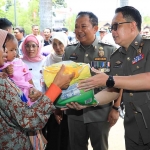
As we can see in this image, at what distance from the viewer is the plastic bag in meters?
1.55

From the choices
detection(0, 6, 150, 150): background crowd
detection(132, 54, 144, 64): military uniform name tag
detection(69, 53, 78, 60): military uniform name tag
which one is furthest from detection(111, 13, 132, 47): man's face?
detection(69, 53, 78, 60): military uniform name tag

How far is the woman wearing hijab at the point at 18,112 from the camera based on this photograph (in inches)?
47.3

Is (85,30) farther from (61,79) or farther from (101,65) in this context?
(61,79)

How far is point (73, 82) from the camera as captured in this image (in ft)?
5.15

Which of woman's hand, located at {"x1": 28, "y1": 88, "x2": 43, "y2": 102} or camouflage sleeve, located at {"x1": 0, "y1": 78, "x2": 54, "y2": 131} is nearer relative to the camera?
camouflage sleeve, located at {"x1": 0, "y1": 78, "x2": 54, "y2": 131}

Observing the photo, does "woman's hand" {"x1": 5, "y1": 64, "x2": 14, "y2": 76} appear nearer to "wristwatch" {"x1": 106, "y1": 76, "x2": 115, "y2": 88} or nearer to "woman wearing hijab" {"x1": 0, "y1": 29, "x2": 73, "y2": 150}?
"woman wearing hijab" {"x1": 0, "y1": 29, "x2": 73, "y2": 150}

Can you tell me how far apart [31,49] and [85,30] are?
3.09 feet

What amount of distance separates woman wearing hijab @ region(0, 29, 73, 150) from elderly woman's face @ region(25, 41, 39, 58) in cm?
165

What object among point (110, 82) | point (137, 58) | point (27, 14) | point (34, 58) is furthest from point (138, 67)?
point (27, 14)

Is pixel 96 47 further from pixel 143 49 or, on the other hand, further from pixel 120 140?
pixel 120 140

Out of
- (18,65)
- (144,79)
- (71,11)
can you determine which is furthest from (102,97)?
(71,11)

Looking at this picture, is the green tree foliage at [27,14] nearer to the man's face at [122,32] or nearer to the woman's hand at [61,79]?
the man's face at [122,32]

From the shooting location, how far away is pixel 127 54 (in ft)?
6.30

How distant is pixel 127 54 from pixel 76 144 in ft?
4.08
